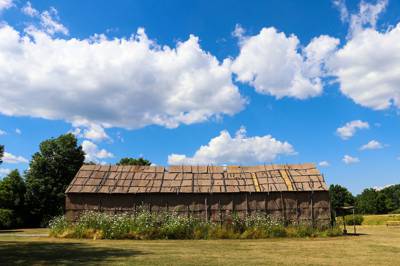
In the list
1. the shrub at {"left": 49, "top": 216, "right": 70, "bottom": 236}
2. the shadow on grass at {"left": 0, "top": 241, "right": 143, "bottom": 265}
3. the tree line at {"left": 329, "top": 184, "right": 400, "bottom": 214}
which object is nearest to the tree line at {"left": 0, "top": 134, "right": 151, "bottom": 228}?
the shrub at {"left": 49, "top": 216, "right": 70, "bottom": 236}

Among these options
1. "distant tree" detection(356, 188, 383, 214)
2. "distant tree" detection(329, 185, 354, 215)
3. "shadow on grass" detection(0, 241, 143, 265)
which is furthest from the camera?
"distant tree" detection(356, 188, 383, 214)

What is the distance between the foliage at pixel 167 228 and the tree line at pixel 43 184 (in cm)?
2281

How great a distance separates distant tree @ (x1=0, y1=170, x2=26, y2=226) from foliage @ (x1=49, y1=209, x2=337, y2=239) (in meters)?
24.1

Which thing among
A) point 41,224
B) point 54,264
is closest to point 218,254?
point 54,264

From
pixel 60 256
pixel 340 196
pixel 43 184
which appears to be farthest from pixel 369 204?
pixel 60 256

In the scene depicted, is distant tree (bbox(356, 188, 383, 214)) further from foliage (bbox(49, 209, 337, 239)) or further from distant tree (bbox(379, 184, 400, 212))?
foliage (bbox(49, 209, 337, 239))

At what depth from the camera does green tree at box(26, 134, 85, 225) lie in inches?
2024

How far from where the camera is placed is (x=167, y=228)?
2497 centimetres

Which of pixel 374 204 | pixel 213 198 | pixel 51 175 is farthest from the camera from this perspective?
pixel 374 204

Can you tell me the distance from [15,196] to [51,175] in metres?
5.74

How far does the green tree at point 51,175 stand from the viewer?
2024 inches

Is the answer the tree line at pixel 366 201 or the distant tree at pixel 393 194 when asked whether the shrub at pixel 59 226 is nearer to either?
the tree line at pixel 366 201

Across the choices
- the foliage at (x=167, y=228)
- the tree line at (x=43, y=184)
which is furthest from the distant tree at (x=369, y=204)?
the foliage at (x=167, y=228)

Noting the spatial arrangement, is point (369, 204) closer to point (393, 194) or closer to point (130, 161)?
point (393, 194)
